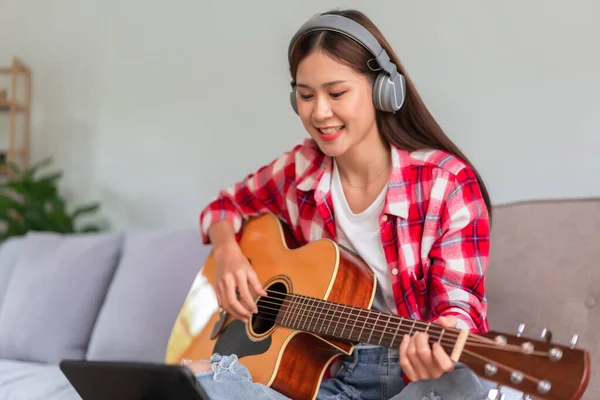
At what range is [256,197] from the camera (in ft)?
5.47

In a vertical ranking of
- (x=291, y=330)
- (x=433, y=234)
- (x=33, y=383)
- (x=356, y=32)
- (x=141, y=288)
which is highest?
(x=356, y=32)

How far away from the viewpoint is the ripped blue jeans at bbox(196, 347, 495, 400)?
95 centimetres

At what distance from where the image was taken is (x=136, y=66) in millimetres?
2941

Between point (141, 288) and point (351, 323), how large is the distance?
1.19m

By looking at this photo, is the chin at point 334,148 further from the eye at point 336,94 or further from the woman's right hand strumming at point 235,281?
the woman's right hand strumming at point 235,281

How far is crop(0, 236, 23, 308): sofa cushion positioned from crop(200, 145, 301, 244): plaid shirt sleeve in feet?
4.05

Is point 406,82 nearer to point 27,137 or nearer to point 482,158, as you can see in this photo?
point 482,158

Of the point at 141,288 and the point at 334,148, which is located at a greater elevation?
the point at 334,148

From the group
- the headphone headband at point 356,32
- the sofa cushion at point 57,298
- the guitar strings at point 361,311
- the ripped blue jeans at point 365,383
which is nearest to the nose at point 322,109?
the headphone headband at point 356,32

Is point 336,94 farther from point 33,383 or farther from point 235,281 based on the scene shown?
point 33,383

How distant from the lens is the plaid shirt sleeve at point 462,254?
1.15 metres

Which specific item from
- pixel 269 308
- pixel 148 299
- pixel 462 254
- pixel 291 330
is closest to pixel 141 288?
pixel 148 299

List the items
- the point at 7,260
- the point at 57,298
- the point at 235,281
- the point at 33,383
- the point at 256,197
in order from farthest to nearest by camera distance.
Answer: the point at 7,260 → the point at 57,298 → the point at 33,383 → the point at 256,197 → the point at 235,281

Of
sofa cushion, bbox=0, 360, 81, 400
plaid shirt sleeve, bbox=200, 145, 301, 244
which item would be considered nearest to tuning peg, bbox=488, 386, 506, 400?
plaid shirt sleeve, bbox=200, 145, 301, 244
